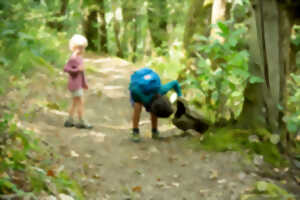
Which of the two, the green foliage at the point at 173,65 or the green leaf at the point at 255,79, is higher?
the green leaf at the point at 255,79

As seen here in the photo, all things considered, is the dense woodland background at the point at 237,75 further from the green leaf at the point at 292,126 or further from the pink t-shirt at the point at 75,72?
the pink t-shirt at the point at 75,72

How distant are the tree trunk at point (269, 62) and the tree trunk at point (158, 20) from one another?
13.8 metres

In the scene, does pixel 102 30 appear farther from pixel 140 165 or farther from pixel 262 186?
pixel 262 186

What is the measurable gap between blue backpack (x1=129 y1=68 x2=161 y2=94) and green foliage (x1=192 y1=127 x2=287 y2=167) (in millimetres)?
1143

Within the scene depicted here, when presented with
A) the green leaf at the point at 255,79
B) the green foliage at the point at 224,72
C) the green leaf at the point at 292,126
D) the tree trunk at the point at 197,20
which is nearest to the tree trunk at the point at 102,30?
the tree trunk at the point at 197,20

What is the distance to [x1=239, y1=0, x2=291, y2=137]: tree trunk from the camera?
5106 mm

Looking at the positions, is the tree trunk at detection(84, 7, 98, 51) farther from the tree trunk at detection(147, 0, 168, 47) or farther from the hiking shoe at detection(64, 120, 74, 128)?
the hiking shoe at detection(64, 120, 74, 128)

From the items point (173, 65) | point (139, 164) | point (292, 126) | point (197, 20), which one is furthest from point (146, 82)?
point (197, 20)

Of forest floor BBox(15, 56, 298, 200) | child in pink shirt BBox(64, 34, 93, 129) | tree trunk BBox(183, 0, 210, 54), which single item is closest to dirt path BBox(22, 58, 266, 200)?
forest floor BBox(15, 56, 298, 200)

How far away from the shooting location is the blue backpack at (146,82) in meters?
6.31

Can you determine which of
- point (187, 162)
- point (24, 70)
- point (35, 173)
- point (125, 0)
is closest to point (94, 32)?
point (125, 0)

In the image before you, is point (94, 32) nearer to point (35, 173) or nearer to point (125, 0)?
point (125, 0)

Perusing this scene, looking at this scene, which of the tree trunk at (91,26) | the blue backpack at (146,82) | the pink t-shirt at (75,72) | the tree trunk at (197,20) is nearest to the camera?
the blue backpack at (146,82)

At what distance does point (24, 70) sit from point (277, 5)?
22.3 feet
